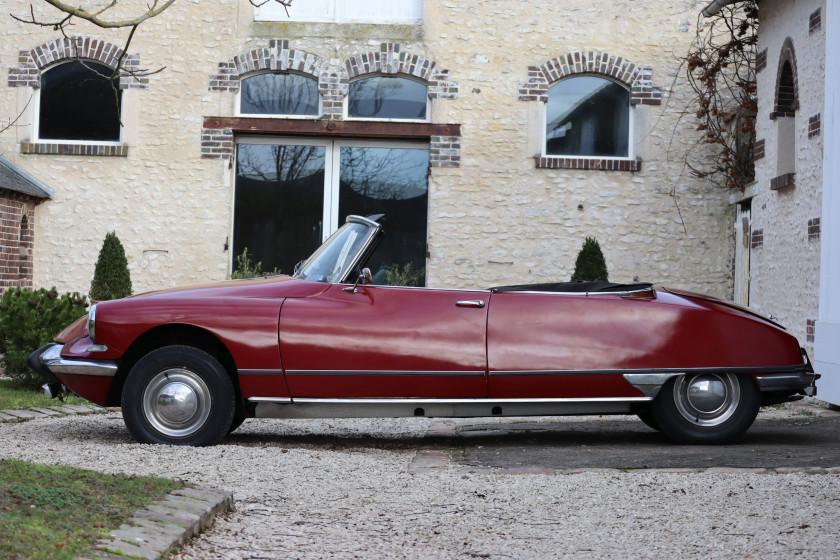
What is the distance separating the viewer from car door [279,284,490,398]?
6.48m

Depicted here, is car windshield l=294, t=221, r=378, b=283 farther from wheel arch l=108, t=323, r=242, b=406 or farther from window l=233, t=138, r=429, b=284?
window l=233, t=138, r=429, b=284

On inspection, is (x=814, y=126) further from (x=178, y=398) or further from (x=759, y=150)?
(x=178, y=398)

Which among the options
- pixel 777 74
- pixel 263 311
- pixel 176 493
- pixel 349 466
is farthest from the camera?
pixel 777 74

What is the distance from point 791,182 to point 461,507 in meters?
7.14

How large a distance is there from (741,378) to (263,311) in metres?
3.01

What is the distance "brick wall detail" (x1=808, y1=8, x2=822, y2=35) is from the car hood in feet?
19.9

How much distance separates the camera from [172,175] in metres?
14.2

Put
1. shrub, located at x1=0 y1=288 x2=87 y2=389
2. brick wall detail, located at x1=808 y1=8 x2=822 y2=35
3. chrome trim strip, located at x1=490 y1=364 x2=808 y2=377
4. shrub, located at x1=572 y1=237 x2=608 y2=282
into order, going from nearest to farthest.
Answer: chrome trim strip, located at x1=490 y1=364 x2=808 y2=377 < shrub, located at x1=0 y1=288 x2=87 y2=389 < brick wall detail, located at x1=808 y1=8 x2=822 y2=35 < shrub, located at x1=572 y1=237 x2=608 y2=282

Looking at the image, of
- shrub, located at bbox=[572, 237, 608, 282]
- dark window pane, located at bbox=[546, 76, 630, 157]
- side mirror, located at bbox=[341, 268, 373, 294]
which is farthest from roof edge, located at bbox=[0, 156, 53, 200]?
side mirror, located at bbox=[341, 268, 373, 294]

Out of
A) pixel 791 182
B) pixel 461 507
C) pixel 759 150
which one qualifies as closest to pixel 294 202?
pixel 759 150

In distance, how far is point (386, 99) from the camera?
14.4m

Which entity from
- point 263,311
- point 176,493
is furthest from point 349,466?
point 176,493

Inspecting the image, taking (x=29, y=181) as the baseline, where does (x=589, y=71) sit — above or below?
above

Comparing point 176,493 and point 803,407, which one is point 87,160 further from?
point 176,493
